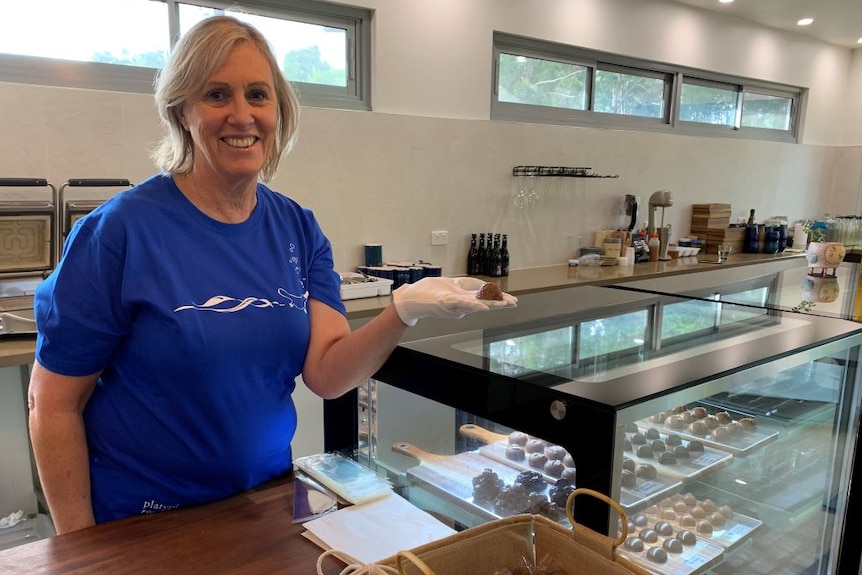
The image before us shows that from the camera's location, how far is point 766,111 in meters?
5.40

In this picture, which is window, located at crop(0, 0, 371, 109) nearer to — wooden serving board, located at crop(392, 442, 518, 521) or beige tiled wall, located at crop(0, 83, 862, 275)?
beige tiled wall, located at crop(0, 83, 862, 275)

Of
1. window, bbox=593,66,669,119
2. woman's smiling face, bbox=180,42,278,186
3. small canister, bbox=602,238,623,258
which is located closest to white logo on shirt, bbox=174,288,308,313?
woman's smiling face, bbox=180,42,278,186

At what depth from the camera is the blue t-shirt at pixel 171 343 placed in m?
0.96

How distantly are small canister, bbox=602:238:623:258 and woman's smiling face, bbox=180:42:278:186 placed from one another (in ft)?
10.4

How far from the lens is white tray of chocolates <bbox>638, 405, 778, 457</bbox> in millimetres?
1337

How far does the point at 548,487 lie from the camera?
1.11m

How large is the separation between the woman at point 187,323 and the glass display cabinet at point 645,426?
0.16 metres

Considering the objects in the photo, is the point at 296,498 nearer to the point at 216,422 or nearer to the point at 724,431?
the point at 216,422

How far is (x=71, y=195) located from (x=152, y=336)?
1.57m

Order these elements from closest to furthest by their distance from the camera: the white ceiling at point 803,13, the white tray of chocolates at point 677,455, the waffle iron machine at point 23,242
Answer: the white tray of chocolates at point 677,455, the waffle iron machine at point 23,242, the white ceiling at point 803,13

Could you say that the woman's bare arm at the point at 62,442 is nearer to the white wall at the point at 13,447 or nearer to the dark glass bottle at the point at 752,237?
the white wall at the point at 13,447

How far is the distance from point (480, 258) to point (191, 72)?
2.50 meters

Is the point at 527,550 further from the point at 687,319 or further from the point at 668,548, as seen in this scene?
the point at 687,319

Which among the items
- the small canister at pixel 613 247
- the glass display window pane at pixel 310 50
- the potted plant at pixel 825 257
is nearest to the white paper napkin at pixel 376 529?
the potted plant at pixel 825 257
